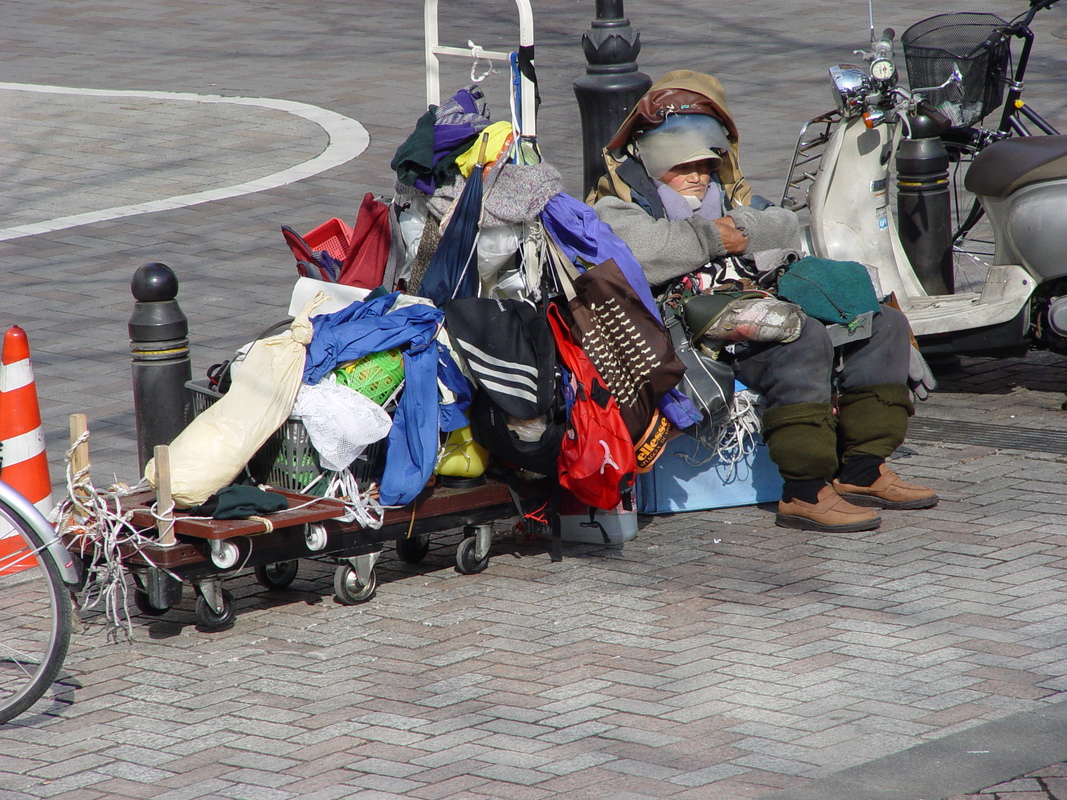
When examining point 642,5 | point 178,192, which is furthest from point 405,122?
point 642,5

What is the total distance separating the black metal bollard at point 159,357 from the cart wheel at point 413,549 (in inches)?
33.1

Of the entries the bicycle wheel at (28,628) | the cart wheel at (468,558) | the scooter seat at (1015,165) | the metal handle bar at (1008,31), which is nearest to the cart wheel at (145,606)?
the bicycle wheel at (28,628)

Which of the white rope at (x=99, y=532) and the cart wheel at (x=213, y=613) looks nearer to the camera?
the white rope at (x=99, y=532)

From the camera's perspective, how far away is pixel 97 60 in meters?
14.7

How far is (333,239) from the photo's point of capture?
551cm

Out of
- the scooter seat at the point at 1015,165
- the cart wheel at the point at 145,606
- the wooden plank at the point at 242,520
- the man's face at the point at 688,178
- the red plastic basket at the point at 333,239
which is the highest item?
the man's face at the point at 688,178

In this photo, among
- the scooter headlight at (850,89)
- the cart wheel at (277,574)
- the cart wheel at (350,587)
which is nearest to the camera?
the cart wheel at (350,587)

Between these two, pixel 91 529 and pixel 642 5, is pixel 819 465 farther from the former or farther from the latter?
pixel 642 5

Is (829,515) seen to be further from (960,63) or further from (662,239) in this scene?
(960,63)

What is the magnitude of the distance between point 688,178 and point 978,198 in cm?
167

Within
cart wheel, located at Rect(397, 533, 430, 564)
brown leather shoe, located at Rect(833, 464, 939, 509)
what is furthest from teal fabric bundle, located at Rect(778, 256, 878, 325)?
cart wheel, located at Rect(397, 533, 430, 564)

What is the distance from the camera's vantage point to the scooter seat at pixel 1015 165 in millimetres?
6121

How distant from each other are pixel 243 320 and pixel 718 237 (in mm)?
3151

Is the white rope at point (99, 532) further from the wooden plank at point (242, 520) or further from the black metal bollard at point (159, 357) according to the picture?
the black metal bollard at point (159, 357)
